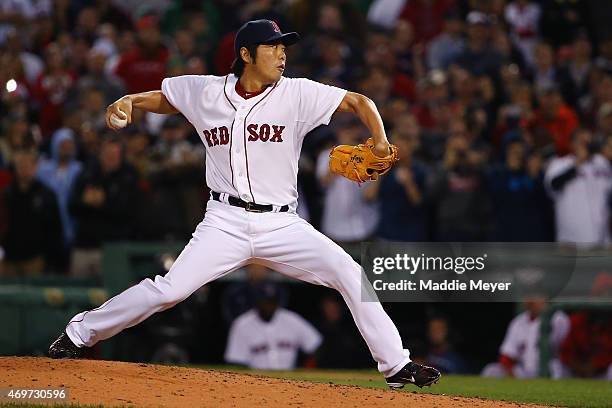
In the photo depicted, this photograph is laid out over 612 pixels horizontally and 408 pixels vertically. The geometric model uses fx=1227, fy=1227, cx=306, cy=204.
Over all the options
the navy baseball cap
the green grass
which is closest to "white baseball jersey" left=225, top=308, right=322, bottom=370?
the green grass

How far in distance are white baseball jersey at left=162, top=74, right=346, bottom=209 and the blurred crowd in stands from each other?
418 cm

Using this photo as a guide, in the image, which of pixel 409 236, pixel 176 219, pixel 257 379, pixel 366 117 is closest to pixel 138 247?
pixel 176 219

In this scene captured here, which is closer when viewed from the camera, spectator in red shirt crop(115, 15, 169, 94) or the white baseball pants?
the white baseball pants

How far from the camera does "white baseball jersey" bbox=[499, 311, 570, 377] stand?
9.32m

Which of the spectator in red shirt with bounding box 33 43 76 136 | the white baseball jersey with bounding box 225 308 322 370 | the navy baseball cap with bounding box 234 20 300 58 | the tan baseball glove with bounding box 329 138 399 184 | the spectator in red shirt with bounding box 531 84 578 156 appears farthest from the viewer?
the spectator in red shirt with bounding box 33 43 76 136

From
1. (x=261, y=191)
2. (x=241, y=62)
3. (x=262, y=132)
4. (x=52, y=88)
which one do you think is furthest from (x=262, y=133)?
(x=52, y=88)

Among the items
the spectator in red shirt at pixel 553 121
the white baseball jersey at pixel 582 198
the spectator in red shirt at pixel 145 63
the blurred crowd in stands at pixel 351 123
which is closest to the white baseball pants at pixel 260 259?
the blurred crowd in stands at pixel 351 123

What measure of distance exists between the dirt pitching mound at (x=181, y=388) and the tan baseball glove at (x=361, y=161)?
1095 millimetres

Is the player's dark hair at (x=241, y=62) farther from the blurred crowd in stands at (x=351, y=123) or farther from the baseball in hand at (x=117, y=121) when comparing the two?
the blurred crowd in stands at (x=351, y=123)

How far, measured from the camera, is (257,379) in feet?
21.0

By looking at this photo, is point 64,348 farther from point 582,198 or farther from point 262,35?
point 582,198

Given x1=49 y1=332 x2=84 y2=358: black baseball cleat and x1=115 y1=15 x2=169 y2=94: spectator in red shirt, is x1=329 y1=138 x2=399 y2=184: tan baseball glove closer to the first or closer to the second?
x1=49 y1=332 x2=84 y2=358: black baseball cleat

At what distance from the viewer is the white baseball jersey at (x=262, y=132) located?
19.9 ft

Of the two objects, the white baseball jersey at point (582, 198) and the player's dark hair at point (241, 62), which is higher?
the player's dark hair at point (241, 62)
